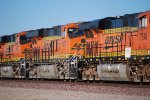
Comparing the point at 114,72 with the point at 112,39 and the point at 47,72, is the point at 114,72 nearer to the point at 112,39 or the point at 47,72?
the point at 112,39

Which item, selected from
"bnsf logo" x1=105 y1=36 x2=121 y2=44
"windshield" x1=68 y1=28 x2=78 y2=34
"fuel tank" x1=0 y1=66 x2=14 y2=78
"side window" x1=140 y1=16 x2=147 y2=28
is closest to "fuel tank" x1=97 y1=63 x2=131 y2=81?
"bnsf logo" x1=105 y1=36 x2=121 y2=44

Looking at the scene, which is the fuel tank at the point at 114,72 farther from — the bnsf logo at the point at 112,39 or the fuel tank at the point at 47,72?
the fuel tank at the point at 47,72

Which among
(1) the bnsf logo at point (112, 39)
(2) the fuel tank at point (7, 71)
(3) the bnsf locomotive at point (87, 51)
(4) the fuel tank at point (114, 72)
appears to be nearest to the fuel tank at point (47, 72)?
(3) the bnsf locomotive at point (87, 51)

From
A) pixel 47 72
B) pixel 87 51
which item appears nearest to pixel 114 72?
pixel 87 51

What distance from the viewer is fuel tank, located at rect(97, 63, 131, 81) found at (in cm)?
1467

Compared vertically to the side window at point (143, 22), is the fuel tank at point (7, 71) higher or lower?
lower

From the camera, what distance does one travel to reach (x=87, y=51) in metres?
17.9

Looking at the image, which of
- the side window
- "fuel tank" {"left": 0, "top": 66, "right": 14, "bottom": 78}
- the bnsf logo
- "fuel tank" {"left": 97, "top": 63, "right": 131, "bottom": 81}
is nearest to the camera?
the side window

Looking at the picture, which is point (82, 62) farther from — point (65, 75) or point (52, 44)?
point (52, 44)

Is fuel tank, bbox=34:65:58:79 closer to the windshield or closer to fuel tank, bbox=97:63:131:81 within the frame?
the windshield

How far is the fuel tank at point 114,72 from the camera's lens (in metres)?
14.7

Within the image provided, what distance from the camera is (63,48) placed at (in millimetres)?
19422

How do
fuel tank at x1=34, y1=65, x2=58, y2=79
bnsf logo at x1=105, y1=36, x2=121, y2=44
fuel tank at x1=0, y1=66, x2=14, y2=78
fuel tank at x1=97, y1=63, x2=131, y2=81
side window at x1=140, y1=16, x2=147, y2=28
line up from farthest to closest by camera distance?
fuel tank at x1=0, y1=66, x2=14, y2=78
fuel tank at x1=34, y1=65, x2=58, y2=79
bnsf logo at x1=105, y1=36, x2=121, y2=44
fuel tank at x1=97, y1=63, x2=131, y2=81
side window at x1=140, y1=16, x2=147, y2=28

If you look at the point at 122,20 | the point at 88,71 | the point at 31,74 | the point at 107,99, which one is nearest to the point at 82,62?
the point at 88,71
